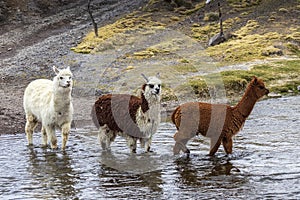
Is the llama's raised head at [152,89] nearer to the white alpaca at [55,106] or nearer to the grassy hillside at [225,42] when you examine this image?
the white alpaca at [55,106]

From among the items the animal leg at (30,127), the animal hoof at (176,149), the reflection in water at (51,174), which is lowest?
the reflection in water at (51,174)

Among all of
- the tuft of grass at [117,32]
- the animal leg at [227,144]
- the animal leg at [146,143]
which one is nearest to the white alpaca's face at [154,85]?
the animal leg at [146,143]

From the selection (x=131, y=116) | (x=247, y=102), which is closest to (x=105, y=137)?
(x=131, y=116)

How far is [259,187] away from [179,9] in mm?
31503

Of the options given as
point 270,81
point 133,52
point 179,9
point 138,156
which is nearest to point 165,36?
point 133,52

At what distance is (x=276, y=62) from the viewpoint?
78.5 feet

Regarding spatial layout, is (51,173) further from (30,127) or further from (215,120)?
(215,120)

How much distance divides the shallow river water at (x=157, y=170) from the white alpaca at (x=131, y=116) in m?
0.36

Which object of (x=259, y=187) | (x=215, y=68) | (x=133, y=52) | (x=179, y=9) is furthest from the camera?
(x=179, y=9)

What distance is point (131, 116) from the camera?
10469 millimetres

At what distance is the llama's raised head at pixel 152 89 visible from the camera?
9.92 m

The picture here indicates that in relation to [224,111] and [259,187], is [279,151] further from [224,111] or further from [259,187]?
[259,187]

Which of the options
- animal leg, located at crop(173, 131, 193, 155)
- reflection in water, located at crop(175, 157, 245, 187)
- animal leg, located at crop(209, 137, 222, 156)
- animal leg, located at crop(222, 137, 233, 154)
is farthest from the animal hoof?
animal leg, located at crop(222, 137, 233, 154)

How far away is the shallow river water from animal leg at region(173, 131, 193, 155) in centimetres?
14
